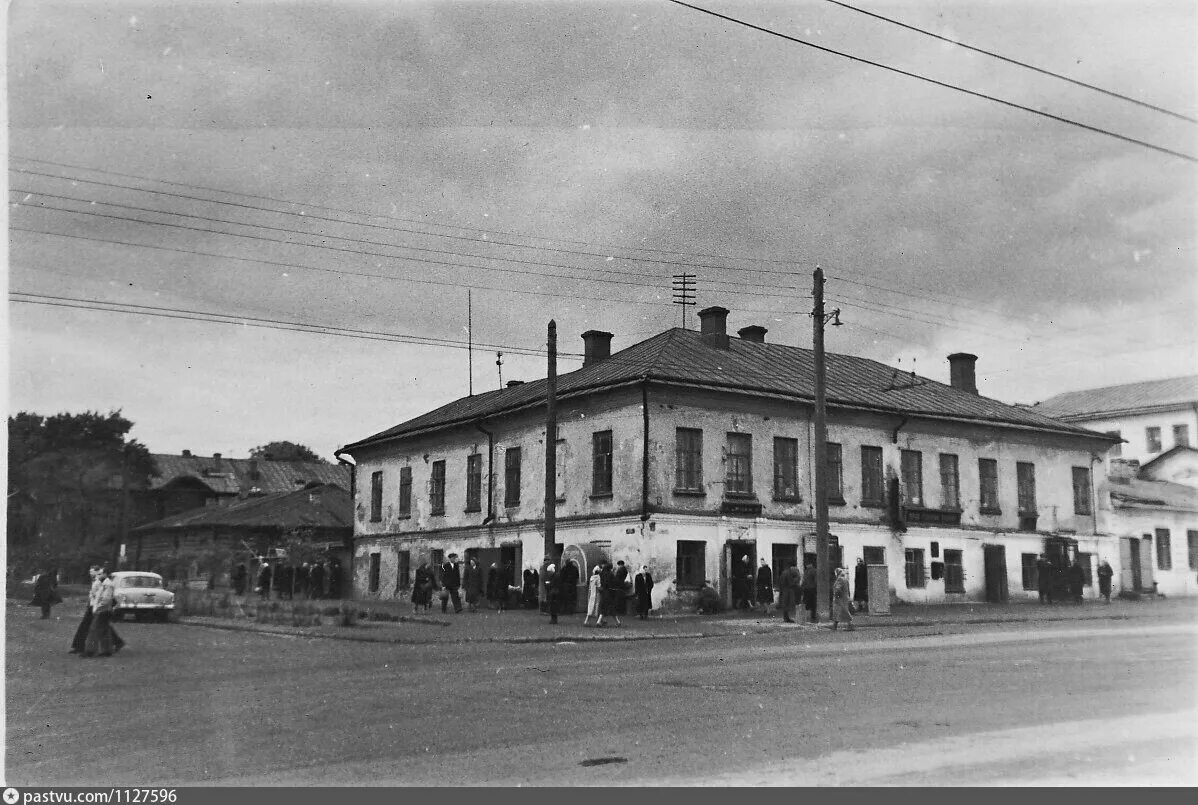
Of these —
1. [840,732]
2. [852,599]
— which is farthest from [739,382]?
[840,732]

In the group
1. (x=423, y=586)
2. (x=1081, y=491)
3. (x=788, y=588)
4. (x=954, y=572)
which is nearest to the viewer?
(x=788, y=588)

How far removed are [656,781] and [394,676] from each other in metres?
7.11

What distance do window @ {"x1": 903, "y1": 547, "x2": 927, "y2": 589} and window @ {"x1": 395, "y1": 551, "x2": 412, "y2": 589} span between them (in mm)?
17849

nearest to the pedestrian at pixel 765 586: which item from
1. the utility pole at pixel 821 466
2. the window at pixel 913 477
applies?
the utility pole at pixel 821 466

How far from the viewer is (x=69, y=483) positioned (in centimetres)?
1339

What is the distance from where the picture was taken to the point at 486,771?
7.54 meters

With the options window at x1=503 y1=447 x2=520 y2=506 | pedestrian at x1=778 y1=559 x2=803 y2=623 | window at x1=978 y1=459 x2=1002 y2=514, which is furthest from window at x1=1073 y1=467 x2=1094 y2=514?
window at x1=503 y1=447 x2=520 y2=506

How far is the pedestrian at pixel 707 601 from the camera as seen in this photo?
96.2 ft

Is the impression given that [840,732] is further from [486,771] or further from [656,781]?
[486,771]

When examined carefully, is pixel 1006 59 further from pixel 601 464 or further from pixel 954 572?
pixel 954 572

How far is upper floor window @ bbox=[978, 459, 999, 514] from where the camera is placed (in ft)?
121

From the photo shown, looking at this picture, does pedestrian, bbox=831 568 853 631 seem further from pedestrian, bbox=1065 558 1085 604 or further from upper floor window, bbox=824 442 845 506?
pedestrian, bbox=1065 558 1085 604

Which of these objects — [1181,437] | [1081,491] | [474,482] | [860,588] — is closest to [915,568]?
[860,588]

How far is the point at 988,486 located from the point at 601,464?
48.5ft
